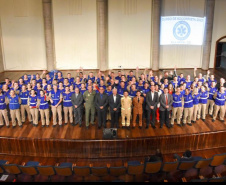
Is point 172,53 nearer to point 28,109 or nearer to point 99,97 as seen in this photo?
point 99,97

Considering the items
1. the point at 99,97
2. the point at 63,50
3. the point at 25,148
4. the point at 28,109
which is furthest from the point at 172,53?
the point at 25,148

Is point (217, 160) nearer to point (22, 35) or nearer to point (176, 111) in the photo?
point (176, 111)

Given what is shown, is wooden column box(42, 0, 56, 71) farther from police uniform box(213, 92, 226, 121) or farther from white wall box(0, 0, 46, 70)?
police uniform box(213, 92, 226, 121)

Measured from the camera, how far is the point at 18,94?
8133 millimetres

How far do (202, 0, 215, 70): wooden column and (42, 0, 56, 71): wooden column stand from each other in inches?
336

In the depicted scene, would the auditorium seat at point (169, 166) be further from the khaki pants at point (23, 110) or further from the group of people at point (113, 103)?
the khaki pants at point (23, 110)

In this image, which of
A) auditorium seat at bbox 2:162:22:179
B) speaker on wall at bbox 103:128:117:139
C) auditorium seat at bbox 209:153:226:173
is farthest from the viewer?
speaker on wall at bbox 103:128:117:139

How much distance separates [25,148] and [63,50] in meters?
8.10

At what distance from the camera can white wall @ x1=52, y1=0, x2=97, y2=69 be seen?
13.3 meters

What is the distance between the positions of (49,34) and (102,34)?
2.85m

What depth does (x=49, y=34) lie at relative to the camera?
43.1ft

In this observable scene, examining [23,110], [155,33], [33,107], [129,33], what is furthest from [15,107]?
[155,33]

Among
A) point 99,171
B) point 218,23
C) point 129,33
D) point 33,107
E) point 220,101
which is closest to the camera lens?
point 99,171

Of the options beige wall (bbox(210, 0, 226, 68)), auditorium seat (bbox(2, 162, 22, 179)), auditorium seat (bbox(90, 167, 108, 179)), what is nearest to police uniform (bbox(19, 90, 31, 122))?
auditorium seat (bbox(2, 162, 22, 179))
